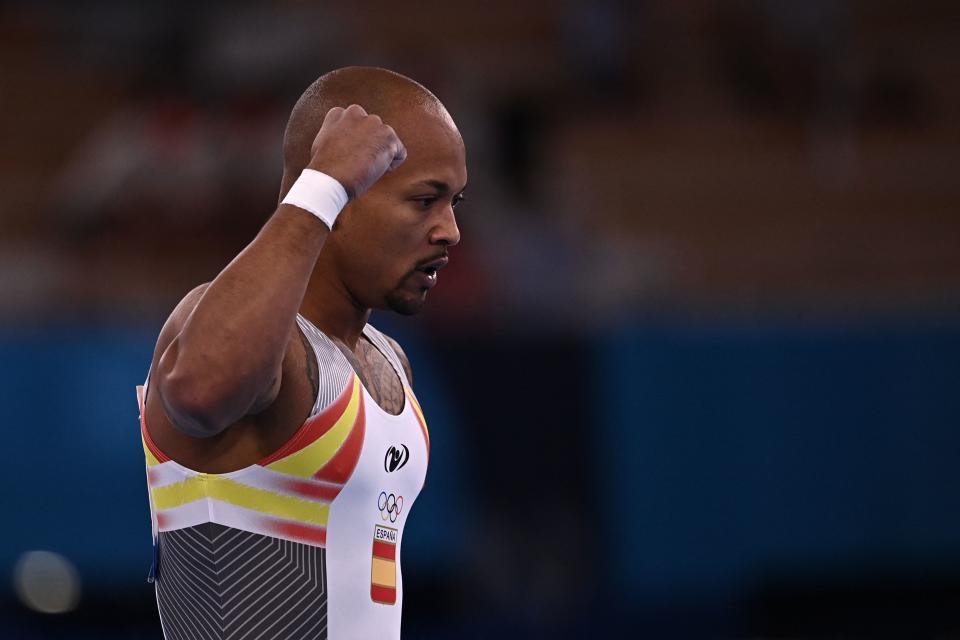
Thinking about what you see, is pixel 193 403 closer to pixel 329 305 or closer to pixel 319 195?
pixel 319 195

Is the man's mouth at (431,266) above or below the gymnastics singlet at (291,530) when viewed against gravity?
above

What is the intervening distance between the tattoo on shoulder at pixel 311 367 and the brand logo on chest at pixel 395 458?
1.03 ft

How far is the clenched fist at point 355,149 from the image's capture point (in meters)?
2.56

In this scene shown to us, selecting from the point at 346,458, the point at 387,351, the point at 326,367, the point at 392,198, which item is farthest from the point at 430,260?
the point at 387,351

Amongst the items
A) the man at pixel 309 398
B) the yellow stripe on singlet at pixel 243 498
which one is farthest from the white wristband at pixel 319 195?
the yellow stripe on singlet at pixel 243 498

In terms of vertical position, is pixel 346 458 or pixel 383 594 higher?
pixel 346 458

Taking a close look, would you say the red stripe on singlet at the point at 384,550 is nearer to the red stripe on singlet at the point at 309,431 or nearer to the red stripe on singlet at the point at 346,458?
the red stripe on singlet at the point at 346,458

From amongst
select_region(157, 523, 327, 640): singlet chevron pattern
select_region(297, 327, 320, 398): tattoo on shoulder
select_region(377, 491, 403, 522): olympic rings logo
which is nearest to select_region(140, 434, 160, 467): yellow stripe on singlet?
select_region(157, 523, 327, 640): singlet chevron pattern

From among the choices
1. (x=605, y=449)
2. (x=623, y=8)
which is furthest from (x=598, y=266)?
(x=623, y=8)

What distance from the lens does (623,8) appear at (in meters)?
12.0

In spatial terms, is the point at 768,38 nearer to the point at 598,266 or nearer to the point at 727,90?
the point at 727,90

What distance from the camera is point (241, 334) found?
91.3 inches

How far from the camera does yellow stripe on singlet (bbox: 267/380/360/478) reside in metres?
2.68

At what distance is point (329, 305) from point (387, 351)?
0.46 metres
